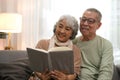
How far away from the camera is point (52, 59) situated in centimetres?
156

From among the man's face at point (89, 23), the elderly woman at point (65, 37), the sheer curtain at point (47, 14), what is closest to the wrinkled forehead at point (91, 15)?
the man's face at point (89, 23)

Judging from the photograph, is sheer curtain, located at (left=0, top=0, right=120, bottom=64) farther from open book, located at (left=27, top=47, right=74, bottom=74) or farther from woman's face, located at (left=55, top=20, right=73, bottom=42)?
open book, located at (left=27, top=47, right=74, bottom=74)

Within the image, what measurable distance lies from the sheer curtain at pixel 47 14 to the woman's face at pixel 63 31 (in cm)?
111

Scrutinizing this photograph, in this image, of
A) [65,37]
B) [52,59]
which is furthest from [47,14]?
[52,59]

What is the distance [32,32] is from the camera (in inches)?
115

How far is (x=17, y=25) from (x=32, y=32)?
0.40 m

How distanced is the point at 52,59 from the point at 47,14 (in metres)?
1.45

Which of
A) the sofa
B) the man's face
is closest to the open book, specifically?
the sofa

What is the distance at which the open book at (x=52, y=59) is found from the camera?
1.55 m

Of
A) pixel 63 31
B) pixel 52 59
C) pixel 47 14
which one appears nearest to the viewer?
pixel 52 59

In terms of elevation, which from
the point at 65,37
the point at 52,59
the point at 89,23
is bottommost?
the point at 52,59

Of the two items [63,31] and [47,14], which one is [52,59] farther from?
[47,14]


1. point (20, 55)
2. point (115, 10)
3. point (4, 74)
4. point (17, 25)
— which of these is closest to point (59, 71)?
point (4, 74)

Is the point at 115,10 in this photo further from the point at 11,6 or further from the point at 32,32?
the point at 11,6
